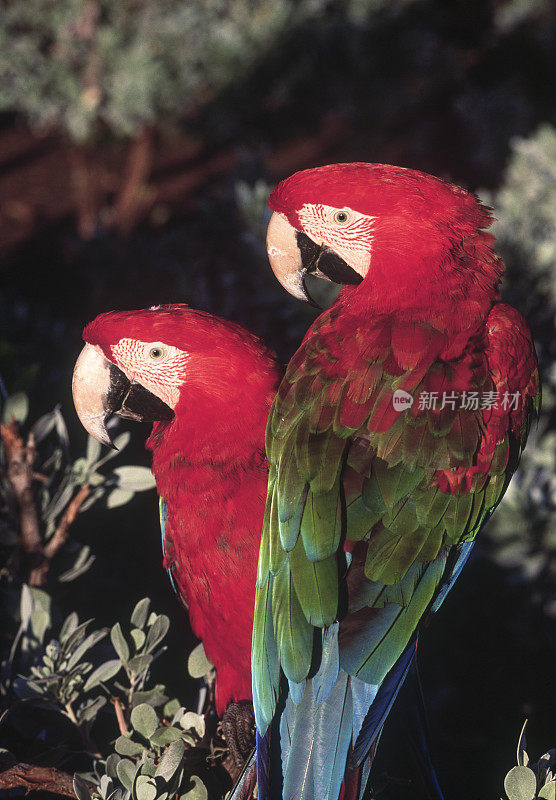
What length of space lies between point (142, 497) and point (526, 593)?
1.02 m

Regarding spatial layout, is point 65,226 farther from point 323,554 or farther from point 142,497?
point 323,554

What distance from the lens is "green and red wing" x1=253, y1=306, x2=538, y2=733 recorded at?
2.97ft

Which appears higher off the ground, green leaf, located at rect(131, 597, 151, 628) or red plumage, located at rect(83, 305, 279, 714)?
red plumage, located at rect(83, 305, 279, 714)

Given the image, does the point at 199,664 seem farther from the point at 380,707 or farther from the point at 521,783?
the point at 521,783

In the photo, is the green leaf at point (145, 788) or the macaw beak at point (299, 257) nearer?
the green leaf at point (145, 788)

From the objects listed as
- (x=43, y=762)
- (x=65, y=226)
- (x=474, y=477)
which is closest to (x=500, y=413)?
(x=474, y=477)

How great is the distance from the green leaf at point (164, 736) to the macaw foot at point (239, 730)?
4.7 inches

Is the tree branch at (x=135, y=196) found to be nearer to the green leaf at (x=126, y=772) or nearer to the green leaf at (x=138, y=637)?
the green leaf at (x=138, y=637)

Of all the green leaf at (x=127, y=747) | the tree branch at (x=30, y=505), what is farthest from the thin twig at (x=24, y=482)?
the green leaf at (x=127, y=747)

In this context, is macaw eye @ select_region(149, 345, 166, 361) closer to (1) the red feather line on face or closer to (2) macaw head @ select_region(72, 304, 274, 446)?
(2) macaw head @ select_region(72, 304, 274, 446)

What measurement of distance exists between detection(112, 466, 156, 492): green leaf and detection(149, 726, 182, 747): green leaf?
45 centimetres

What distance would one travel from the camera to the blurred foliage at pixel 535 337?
163cm

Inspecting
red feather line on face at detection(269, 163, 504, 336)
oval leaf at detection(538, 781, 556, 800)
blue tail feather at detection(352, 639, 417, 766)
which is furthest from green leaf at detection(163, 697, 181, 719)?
red feather line on face at detection(269, 163, 504, 336)

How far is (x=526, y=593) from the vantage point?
5.53 feet
